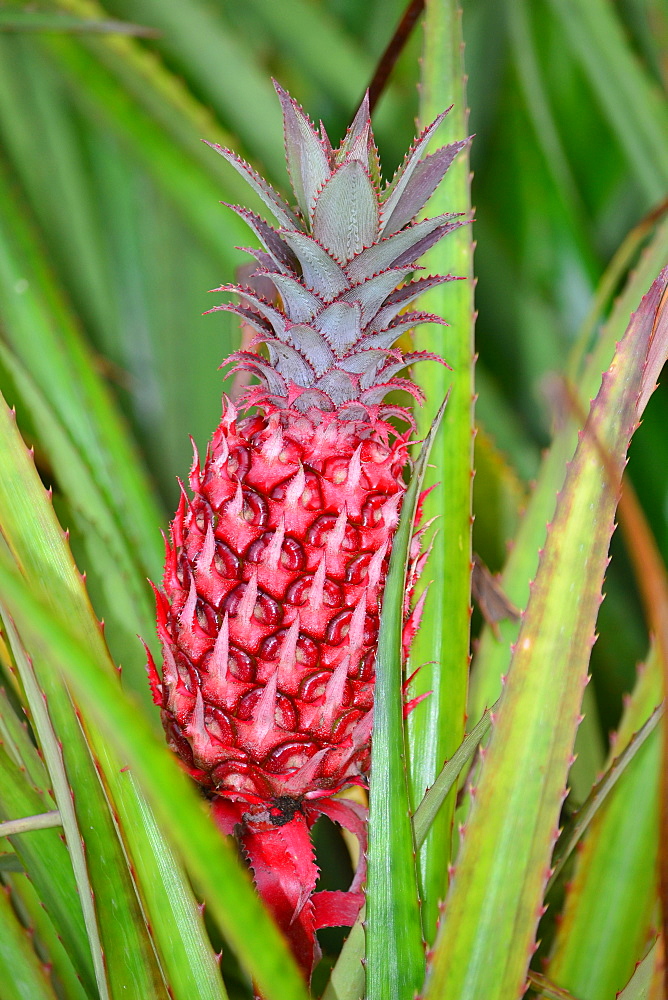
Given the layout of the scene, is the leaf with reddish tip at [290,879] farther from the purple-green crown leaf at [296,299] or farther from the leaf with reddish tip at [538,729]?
the purple-green crown leaf at [296,299]

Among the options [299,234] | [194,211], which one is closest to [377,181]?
[299,234]

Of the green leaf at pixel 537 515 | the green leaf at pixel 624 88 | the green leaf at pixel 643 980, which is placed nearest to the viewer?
the green leaf at pixel 643 980

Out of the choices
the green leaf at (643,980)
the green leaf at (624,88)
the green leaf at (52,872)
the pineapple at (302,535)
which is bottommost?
the green leaf at (643,980)

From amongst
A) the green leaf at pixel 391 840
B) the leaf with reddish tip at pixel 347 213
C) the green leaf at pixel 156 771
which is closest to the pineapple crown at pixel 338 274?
the leaf with reddish tip at pixel 347 213

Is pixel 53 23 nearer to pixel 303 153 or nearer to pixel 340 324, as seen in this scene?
pixel 303 153

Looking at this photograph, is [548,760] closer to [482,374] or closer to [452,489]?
[452,489]

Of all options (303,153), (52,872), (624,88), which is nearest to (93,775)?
(52,872)
